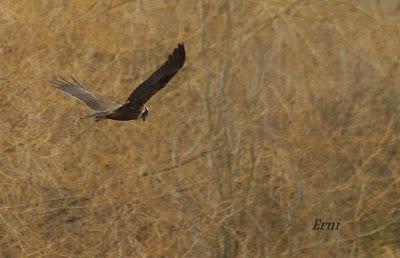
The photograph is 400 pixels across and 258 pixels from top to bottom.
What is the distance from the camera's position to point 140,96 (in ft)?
27.5

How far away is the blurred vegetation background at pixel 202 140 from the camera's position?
1124 centimetres

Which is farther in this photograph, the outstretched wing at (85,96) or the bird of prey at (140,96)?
the outstretched wing at (85,96)

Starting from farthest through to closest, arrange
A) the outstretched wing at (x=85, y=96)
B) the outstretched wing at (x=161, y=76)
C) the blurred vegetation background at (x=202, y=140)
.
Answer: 1. the blurred vegetation background at (x=202, y=140)
2. the outstretched wing at (x=85, y=96)
3. the outstretched wing at (x=161, y=76)

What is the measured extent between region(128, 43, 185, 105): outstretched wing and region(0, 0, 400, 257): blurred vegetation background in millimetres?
2974

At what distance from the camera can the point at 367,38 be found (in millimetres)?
11836

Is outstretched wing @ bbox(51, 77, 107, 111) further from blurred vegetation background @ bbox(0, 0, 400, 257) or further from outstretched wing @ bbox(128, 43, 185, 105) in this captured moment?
blurred vegetation background @ bbox(0, 0, 400, 257)

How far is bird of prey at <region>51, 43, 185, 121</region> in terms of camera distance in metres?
8.00

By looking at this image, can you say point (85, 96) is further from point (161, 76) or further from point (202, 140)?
point (202, 140)

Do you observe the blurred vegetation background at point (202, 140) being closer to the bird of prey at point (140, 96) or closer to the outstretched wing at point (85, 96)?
the outstretched wing at point (85, 96)

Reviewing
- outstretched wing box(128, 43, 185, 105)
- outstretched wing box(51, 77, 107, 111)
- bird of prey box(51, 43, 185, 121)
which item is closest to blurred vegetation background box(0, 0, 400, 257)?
outstretched wing box(51, 77, 107, 111)

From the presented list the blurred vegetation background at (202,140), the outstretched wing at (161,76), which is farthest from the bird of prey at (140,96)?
the blurred vegetation background at (202,140)

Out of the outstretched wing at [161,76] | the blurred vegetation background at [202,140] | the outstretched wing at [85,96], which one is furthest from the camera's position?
the blurred vegetation background at [202,140]

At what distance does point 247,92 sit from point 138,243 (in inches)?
65.9

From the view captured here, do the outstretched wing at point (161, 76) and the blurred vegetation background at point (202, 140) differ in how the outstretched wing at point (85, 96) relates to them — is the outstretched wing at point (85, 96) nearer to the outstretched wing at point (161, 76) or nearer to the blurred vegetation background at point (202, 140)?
the outstretched wing at point (161, 76)
